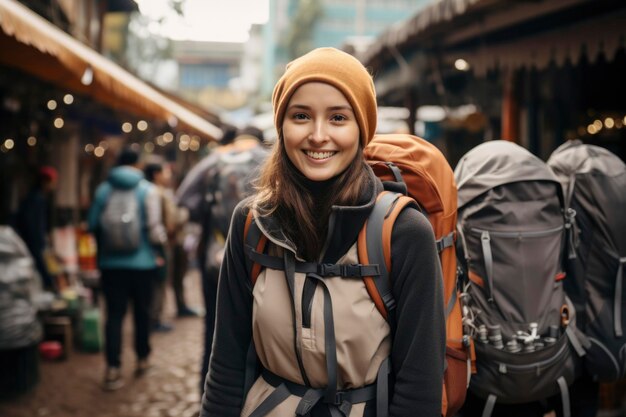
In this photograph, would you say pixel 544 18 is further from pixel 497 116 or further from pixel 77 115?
pixel 77 115

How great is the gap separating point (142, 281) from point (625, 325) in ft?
14.3

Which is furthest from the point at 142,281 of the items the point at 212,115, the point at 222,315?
the point at 212,115

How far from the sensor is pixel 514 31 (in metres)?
5.70

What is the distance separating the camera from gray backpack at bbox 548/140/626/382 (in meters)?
2.99

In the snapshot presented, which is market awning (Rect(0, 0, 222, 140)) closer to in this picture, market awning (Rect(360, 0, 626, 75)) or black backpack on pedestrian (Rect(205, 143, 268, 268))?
black backpack on pedestrian (Rect(205, 143, 268, 268))

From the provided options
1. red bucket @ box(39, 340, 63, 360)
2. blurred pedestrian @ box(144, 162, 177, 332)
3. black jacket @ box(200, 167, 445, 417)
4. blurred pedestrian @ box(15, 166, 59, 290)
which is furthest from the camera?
blurred pedestrian @ box(144, 162, 177, 332)

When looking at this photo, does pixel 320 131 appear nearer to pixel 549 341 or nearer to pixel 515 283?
pixel 515 283

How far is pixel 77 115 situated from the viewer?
1055 cm

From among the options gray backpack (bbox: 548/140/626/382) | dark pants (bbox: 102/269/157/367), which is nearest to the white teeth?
gray backpack (bbox: 548/140/626/382)

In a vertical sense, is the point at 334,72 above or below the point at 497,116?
below

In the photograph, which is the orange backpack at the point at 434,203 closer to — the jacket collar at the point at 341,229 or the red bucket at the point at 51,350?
the jacket collar at the point at 341,229

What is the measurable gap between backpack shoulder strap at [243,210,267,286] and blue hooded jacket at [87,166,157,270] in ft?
13.3

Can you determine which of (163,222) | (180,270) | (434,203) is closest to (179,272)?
(180,270)

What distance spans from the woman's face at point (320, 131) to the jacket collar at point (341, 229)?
0.14m
